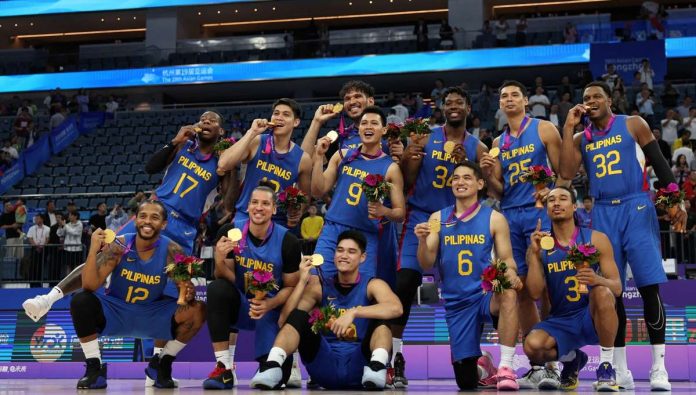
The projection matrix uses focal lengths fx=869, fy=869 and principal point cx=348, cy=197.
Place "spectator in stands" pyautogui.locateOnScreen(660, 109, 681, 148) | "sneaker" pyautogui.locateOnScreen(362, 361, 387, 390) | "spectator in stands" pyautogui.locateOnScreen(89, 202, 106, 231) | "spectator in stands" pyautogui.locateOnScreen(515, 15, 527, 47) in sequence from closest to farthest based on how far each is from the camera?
"sneaker" pyautogui.locateOnScreen(362, 361, 387, 390) → "spectator in stands" pyautogui.locateOnScreen(89, 202, 106, 231) → "spectator in stands" pyautogui.locateOnScreen(660, 109, 681, 148) → "spectator in stands" pyautogui.locateOnScreen(515, 15, 527, 47)

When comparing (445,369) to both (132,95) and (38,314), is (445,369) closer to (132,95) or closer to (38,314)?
(38,314)

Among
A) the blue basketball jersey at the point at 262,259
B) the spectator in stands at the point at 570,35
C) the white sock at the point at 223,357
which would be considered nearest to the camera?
the white sock at the point at 223,357

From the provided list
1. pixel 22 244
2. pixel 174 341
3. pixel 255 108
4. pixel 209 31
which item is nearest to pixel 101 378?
pixel 174 341

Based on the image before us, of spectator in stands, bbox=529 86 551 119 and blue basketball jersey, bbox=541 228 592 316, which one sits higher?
spectator in stands, bbox=529 86 551 119

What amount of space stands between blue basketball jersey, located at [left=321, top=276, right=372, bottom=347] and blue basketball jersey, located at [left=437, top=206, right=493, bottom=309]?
0.72 metres

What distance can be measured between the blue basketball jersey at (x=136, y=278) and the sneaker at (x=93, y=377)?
2.07 ft

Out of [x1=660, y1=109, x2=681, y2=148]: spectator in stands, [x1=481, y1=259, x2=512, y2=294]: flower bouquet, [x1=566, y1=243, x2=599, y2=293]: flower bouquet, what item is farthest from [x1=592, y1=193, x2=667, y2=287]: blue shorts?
[x1=660, y1=109, x2=681, y2=148]: spectator in stands

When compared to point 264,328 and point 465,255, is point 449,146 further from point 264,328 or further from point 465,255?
point 264,328

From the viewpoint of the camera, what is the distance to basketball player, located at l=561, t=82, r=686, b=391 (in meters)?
7.59

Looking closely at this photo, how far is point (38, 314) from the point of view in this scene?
25.5 feet

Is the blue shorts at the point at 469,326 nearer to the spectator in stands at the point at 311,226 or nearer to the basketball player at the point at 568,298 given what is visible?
the basketball player at the point at 568,298

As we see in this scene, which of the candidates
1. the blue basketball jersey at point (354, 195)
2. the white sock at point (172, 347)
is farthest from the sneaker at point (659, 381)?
the white sock at point (172, 347)

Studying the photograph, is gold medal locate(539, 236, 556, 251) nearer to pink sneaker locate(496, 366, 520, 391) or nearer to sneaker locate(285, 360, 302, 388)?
pink sneaker locate(496, 366, 520, 391)

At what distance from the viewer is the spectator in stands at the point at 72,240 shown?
50.6 feet
